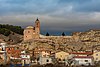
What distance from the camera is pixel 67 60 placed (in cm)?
4578

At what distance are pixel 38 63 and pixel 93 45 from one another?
1967cm

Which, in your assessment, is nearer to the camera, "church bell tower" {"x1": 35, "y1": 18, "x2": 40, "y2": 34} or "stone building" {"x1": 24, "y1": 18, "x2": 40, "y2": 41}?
"stone building" {"x1": 24, "y1": 18, "x2": 40, "y2": 41}

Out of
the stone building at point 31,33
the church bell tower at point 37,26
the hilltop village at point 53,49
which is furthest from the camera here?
the church bell tower at point 37,26

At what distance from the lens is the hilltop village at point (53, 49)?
45.5 m

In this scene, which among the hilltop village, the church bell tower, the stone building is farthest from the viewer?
the church bell tower

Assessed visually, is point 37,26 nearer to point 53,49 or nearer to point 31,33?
point 31,33

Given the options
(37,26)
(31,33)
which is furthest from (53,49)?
(37,26)

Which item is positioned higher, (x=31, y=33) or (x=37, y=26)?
(x=37, y=26)

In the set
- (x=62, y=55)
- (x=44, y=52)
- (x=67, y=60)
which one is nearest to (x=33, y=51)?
(x=44, y=52)

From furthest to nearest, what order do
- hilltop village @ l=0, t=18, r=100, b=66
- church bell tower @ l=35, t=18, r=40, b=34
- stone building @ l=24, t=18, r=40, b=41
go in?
church bell tower @ l=35, t=18, r=40, b=34
stone building @ l=24, t=18, r=40, b=41
hilltop village @ l=0, t=18, r=100, b=66

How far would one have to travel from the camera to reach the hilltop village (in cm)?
4550

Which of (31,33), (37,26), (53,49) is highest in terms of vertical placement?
(37,26)

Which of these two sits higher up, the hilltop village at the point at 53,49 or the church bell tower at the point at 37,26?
the church bell tower at the point at 37,26

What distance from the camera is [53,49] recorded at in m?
57.4
